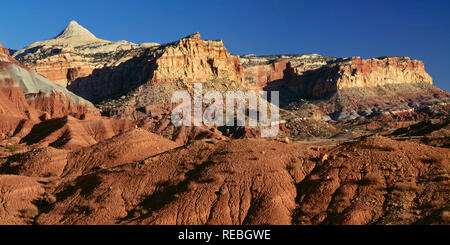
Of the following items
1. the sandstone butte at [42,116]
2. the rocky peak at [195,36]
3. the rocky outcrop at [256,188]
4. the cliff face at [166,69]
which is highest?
the rocky peak at [195,36]

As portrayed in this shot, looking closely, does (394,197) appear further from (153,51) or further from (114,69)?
(114,69)

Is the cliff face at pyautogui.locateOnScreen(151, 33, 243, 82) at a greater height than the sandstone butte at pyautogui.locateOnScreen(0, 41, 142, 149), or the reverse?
the cliff face at pyautogui.locateOnScreen(151, 33, 243, 82)

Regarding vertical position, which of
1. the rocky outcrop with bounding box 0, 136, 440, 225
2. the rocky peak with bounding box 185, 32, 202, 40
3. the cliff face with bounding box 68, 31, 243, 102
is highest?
the rocky peak with bounding box 185, 32, 202, 40

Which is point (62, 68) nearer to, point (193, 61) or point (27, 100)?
point (193, 61)

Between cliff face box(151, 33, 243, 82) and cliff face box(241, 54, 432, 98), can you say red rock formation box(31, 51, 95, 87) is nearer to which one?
cliff face box(151, 33, 243, 82)

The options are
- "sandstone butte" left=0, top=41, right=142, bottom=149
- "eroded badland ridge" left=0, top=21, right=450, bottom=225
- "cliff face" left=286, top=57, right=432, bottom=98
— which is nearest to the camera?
"eroded badland ridge" left=0, top=21, right=450, bottom=225

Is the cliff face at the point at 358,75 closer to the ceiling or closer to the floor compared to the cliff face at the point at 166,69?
closer to the ceiling

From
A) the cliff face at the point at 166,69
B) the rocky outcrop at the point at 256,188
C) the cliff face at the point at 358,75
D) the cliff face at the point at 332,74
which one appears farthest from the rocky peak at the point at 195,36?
the rocky outcrop at the point at 256,188

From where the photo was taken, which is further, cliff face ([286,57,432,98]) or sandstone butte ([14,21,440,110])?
cliff face ([286,57,432,98])

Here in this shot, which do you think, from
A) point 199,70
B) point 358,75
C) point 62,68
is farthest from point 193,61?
point 358,75

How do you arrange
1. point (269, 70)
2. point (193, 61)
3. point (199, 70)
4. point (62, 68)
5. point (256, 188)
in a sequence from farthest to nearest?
1. point (269, 70)
2. point (62, 68)
3. point (199, 70)
4. point (193, 61)
5. point (256, 188)

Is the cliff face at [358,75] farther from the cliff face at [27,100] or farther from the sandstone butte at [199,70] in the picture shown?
the cliff face at [27,100]

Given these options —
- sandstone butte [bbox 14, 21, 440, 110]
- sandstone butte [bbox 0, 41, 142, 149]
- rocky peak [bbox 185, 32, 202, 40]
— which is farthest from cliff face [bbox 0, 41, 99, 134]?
rocky peak [bbox 185, 32, 202, 40]
